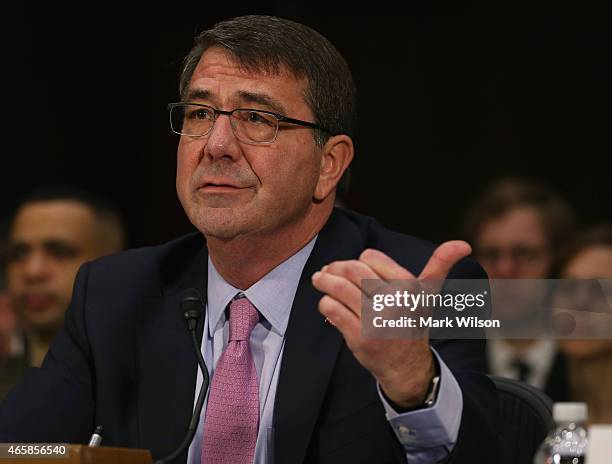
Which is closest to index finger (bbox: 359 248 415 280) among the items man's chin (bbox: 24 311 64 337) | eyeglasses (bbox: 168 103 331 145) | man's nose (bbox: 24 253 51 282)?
eyeglasses (bbox: 168 103 331 145)

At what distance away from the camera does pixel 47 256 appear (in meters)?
4.45

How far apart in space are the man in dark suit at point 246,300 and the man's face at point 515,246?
2.25 m

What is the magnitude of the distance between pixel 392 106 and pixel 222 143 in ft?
12.3

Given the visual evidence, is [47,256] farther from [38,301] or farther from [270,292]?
[270,292]

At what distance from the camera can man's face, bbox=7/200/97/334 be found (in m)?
4.28

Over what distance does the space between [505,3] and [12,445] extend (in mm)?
4656

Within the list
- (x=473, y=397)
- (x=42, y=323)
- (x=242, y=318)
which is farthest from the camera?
(x=42, y=323)

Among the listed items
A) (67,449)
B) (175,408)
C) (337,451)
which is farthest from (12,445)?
(337,451)

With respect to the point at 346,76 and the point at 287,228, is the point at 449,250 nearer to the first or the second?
the point at 287,228

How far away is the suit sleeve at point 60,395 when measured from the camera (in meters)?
2.23

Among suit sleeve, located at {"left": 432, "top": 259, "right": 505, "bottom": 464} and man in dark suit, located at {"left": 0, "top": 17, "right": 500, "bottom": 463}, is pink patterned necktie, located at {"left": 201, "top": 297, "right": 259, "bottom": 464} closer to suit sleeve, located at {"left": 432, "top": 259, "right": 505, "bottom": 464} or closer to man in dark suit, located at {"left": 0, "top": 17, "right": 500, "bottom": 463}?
man in dark suit, located at {"left": 0, "top": 17, "right": 500, "bottom": 463}

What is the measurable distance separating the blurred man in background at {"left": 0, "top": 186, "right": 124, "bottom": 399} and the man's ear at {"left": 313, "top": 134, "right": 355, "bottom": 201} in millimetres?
1924

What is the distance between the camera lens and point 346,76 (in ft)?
8.25

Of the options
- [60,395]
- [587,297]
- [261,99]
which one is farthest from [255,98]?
[587,297]
